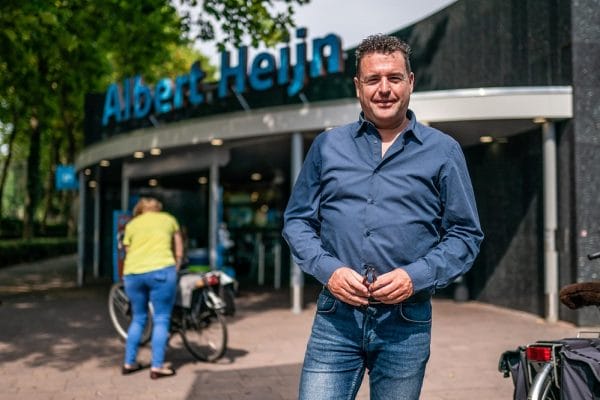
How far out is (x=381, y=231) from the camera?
1985 mm

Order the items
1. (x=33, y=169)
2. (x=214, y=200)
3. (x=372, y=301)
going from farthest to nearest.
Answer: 1. (x=33, y=169)
2. (x=214, y=200)
3. (x=372, y=301)

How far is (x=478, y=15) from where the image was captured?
1014 cm

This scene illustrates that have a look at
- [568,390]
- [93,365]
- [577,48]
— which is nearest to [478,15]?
[577,48]

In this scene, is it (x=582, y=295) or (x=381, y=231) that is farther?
(x=582, y=295)

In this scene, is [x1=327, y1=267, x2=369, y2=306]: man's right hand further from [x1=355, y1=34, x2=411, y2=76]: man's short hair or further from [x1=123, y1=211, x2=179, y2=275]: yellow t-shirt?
[x1=123, y1=211, x2=179, y2=275]: yellow t-shirt

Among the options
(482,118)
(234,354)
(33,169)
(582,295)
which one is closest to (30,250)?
(33,169)

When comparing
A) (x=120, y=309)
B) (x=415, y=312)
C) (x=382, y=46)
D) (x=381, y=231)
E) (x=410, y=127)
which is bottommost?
(x=120, y=309)

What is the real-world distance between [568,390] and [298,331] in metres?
5.73

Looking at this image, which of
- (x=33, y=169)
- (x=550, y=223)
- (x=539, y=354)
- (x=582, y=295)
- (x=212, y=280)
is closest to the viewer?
(x=539, y=354)

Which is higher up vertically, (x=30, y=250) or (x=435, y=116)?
(x=435, y=116)

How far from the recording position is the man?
1983mm

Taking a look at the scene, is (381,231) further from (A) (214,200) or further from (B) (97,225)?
(B) (97,225)

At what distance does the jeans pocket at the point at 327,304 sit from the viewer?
6.78ft

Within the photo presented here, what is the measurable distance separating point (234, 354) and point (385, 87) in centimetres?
525
